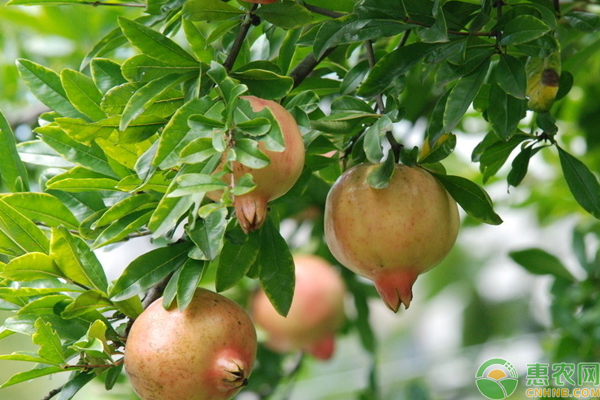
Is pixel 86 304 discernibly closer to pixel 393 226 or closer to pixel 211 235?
pixel 211 235

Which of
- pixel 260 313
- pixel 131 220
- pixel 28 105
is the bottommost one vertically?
pixel 260 313

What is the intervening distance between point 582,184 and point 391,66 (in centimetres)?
31

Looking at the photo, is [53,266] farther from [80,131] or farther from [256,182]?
[256,182]

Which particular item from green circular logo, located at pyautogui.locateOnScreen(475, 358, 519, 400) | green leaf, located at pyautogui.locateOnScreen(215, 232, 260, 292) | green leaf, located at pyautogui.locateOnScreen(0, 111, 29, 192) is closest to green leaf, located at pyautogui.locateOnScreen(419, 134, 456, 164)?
green leaf, located at pyautogui.locateOnScreen(215, 232, 260, 292)

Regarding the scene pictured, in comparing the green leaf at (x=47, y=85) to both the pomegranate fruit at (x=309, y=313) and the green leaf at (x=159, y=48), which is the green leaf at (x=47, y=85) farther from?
the pomegranate fruit at (x=309, y=313)

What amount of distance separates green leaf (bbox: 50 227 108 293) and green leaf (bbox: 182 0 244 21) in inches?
10.0

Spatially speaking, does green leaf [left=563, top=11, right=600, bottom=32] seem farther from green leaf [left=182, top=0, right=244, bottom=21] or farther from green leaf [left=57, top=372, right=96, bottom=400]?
green leaf [left=57, top=372, right=96, bottom=400]

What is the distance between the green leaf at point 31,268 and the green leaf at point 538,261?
103 cm

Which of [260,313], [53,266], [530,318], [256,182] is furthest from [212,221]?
[530,318]

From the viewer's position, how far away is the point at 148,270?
32.9 inches

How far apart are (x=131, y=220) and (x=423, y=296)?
215 cm

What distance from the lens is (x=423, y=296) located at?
2.88m

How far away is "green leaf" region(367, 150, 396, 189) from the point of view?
78cm

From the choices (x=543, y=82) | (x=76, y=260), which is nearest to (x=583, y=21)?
(x=543, y=82)
